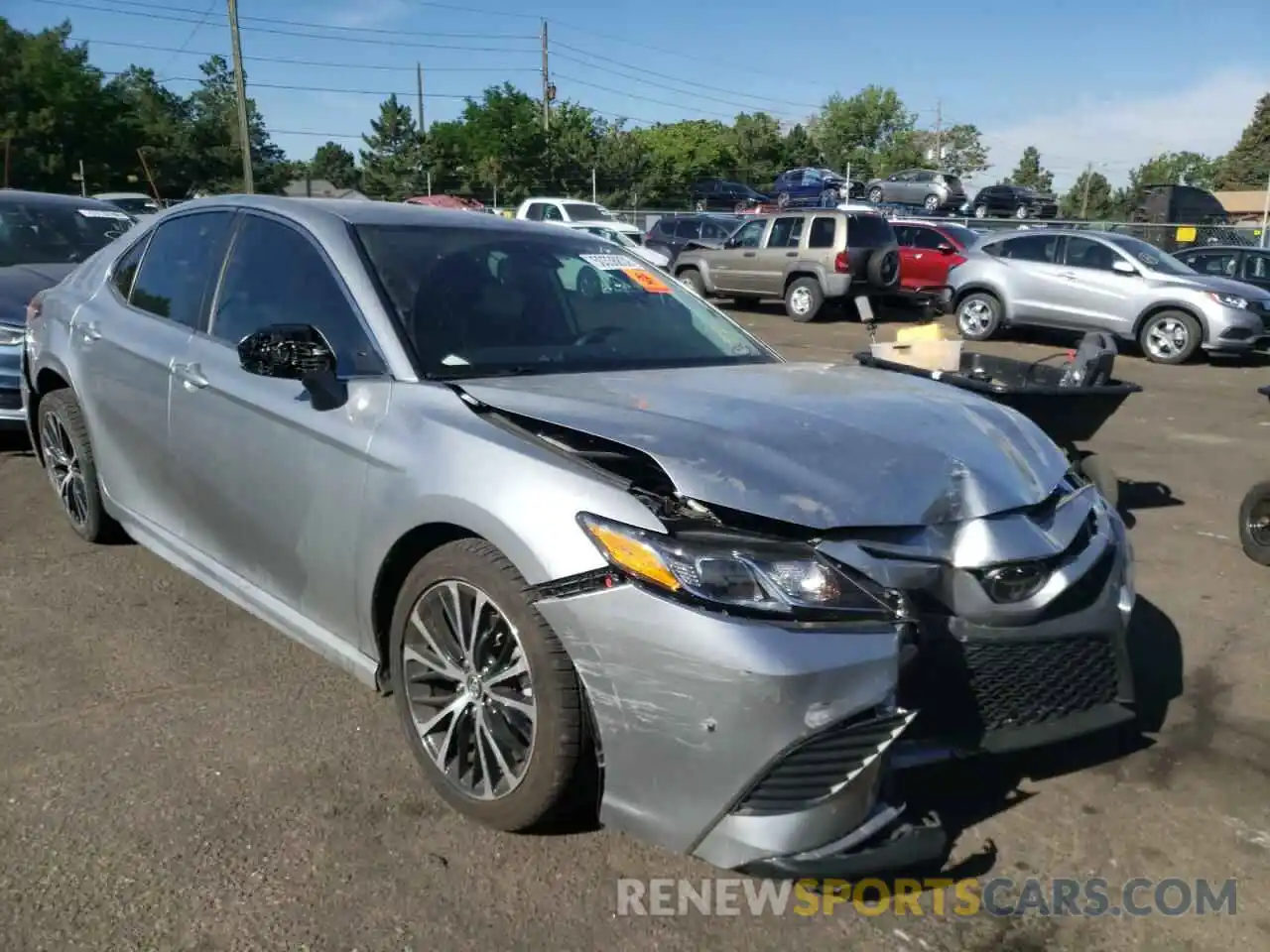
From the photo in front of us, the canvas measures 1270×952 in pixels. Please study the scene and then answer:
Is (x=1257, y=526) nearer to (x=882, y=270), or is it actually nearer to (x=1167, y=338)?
(x=1167, y=338)

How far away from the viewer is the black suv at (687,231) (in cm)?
2383

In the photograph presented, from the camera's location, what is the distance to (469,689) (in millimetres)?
2781

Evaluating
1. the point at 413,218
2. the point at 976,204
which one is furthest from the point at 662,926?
the point at 976,204

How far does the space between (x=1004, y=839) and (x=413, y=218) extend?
9.23 ft

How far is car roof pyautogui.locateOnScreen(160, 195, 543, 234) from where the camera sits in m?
3.67

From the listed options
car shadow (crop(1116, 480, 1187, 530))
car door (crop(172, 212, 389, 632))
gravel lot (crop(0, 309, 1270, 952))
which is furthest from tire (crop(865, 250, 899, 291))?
car door (crop(172, 212, 389, 632))

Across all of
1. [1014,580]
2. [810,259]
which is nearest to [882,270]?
[810,259]

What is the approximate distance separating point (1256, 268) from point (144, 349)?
1723cm

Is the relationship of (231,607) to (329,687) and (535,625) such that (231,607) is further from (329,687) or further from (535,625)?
(535,625)

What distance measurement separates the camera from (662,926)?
250 cm

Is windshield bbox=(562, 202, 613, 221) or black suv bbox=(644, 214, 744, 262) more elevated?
windshield bbox=(562, 202, 613, 221)

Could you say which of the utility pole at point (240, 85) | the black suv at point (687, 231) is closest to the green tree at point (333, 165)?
the utility pole at point (240, 85)

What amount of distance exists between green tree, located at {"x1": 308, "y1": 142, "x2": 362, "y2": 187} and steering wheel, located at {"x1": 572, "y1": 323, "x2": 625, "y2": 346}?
87008 millimetres

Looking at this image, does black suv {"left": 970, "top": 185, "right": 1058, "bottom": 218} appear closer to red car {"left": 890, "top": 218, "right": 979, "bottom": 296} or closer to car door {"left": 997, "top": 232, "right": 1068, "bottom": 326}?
red car {"left": 890, "top": 218, "right": 979, "bottom": 296}
